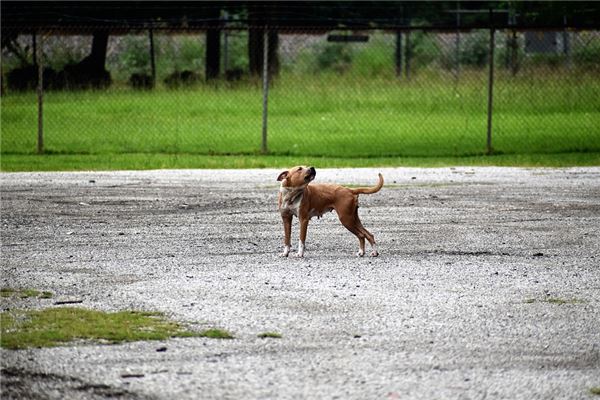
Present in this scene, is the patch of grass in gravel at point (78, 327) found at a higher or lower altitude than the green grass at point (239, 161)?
lower

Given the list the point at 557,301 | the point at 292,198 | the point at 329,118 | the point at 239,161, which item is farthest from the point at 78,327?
the point at 329,118

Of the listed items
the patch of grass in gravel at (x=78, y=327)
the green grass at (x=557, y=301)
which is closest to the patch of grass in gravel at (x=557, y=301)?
the green grass at (x=557, y=301)

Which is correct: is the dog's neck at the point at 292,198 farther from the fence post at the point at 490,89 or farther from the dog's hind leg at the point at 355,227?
the fence post at the point at 490,89

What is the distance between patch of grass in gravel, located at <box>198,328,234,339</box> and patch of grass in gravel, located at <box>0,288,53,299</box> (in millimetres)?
1636

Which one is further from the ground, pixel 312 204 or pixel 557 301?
pixel 312 204

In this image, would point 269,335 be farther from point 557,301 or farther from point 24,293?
point 557,301

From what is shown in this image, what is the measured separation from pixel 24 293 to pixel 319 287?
220cm

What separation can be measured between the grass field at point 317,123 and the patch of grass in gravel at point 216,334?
34.9 ft

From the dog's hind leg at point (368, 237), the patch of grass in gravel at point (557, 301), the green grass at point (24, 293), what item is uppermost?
the dog's hind leg at point (368, 237)

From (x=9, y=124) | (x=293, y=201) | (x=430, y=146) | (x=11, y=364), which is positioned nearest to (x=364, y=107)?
(x=430, y=146)

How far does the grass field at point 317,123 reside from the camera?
19.8m

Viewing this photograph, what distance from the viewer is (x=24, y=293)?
8727 mm

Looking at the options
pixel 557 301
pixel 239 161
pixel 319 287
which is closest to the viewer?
pixel 557 301

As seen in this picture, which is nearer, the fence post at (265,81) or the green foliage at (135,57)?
the fence post at (265,81)
